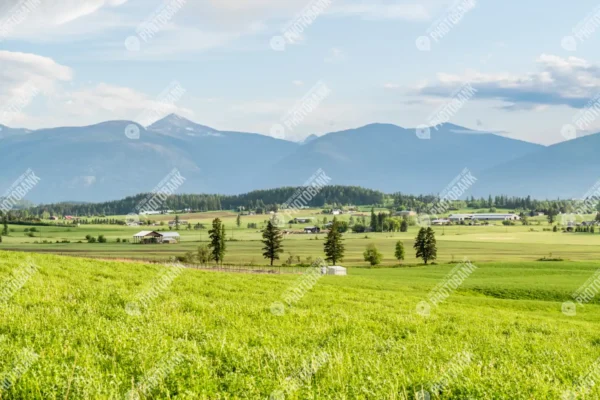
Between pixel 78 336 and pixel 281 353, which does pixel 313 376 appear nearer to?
pixel 281 353

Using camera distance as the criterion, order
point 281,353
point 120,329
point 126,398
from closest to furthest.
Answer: point 126,398, point 281,353, point 120,329

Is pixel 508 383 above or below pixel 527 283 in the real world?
above

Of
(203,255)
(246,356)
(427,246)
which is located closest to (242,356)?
(246,356)

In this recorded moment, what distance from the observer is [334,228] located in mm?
145000

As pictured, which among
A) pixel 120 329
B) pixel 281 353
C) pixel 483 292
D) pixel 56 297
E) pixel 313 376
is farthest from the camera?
pixel 483 292

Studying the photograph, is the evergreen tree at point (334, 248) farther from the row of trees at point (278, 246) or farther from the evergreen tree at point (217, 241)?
the evergreen tree at point (217, 241)

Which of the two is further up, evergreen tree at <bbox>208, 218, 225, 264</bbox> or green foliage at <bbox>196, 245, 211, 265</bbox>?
A: evergreen tree at <bbox>208, 218, 225, 264</bbox>

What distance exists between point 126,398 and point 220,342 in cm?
345

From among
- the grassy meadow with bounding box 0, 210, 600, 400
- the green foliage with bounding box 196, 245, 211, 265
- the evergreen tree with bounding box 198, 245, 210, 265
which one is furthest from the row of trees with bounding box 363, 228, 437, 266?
the grassy meadow with bounding box 0, 210, 600, 400

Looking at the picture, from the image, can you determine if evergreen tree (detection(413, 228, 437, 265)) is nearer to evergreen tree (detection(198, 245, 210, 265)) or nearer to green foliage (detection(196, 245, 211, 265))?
green foliage (detection(196, 245, 211, 265))

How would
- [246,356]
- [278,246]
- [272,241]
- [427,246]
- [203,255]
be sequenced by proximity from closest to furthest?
1. [246,356]
2. [272,241]
3. [278,246]
4. [427,246]
5. [203,255]

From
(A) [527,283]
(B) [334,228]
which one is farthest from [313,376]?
(B) [334,228]

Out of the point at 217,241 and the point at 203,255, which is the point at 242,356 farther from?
the point at 203,255

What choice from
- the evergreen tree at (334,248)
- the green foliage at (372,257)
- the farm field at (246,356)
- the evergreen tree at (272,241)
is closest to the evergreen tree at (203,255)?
the evergreen tree at (272,241)
